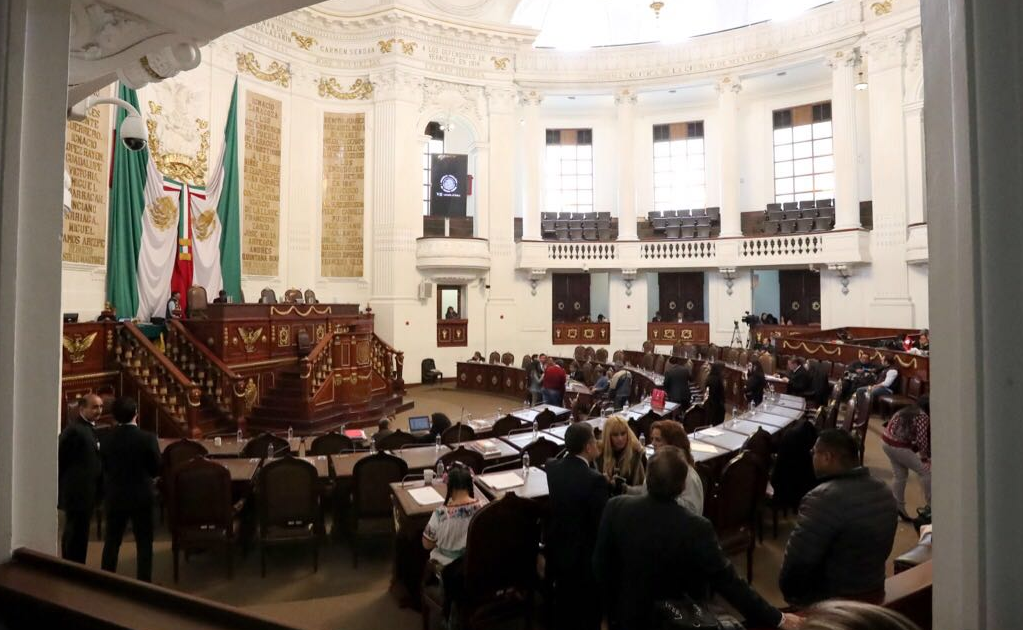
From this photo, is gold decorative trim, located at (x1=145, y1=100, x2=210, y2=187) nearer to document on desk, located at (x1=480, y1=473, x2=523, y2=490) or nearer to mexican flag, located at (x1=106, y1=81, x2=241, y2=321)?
mexican flag, located at (x1=106, y1=81, x2=241, y2=321)

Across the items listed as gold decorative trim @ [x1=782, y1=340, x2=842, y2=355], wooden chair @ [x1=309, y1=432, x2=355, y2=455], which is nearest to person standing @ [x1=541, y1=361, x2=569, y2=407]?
wooden chair @ [x1=309, y1=432, x2=355, y2=455]

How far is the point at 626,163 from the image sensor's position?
19.1m

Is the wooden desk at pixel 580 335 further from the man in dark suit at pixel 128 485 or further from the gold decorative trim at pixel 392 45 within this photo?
the man in dark suit at pixel 128 485

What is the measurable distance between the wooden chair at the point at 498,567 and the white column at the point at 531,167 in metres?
15.9

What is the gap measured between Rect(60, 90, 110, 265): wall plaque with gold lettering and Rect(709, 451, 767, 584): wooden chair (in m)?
11.2

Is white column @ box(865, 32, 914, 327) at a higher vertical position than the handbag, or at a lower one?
higher

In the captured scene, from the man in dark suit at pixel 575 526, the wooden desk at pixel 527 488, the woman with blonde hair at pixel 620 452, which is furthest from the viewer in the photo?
the wooden desk at pixel 527 488

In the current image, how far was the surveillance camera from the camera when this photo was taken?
495cm

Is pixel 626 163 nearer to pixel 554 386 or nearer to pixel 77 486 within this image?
pixel 554 386

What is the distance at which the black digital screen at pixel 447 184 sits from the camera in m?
16.4

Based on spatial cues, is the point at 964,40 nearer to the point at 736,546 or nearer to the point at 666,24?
the point at 736,546

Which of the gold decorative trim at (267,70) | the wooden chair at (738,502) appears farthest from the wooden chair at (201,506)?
the gold decorative trim at (267,70)

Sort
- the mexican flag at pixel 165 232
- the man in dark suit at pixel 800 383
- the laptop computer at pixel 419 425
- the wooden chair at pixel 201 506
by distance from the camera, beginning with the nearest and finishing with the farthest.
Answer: the wooden chair at pixel 201 506 < the laptop computer at pixel 419 425 < the man in dark suit at pixel 800 383 < the mexican flag at pixel 165 232

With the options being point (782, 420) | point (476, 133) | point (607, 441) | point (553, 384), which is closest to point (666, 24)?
point (476, 133)
